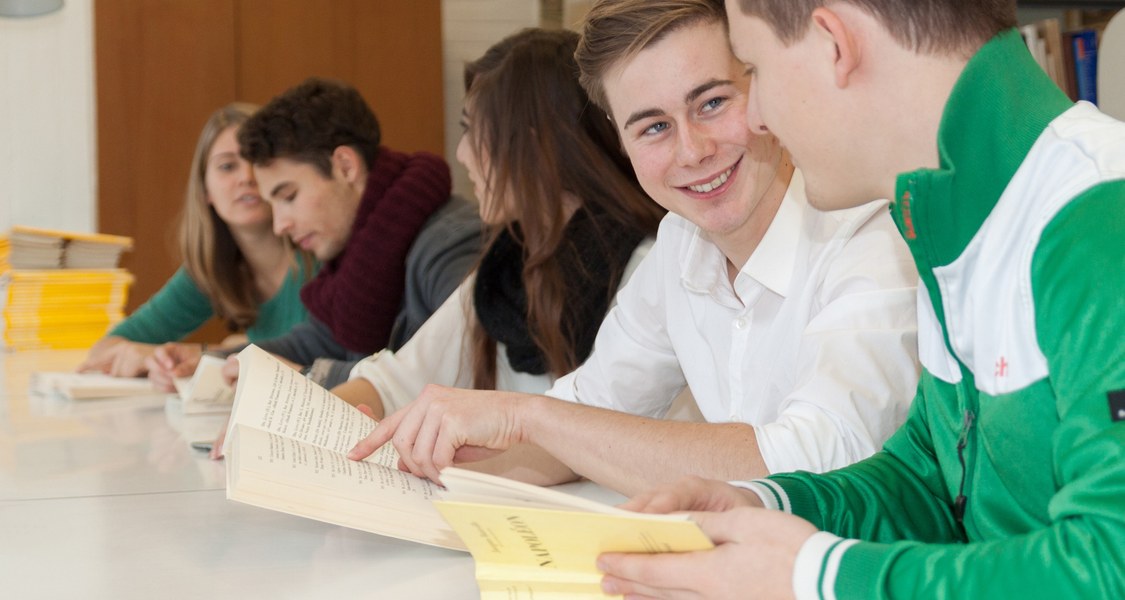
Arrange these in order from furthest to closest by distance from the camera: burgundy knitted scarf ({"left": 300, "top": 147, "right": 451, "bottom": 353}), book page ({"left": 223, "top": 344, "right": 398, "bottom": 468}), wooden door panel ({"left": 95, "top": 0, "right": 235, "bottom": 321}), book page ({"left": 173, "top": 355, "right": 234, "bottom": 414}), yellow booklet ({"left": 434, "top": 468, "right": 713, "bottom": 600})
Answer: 1. wooden door panel ({"left": 95, "top": 0, "right": 235, "bottom": 321})
2. burgundy knitted scarf ({"left": 300, "top": 147, "right": 451, "bottom": 353})
3. book page ({"left": 173, "top": 355, "right": 234, "bottom": 414})
4. book page ({"left": 223, "top": 344, "right": 398, "bottom": 468})
5. yellow booklet ({"left": 434, "top": 468, "right": 713, "bottom": 600})

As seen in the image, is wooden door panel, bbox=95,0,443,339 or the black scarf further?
wooden door panel, bbox=95,0,443,339

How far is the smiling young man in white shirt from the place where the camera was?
43.1 inches

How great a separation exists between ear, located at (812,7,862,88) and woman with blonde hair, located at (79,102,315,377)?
253cm

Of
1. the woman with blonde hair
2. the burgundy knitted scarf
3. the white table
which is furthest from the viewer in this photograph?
the woman with blonde hair

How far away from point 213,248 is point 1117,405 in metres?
2.92

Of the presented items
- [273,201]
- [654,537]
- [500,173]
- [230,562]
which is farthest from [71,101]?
[654,537]

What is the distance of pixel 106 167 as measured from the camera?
405 centimetres

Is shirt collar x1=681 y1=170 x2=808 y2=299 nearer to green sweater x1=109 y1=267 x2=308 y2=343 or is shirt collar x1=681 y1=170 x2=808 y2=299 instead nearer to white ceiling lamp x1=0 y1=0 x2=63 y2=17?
green sweater x1=109 y1=267 x2=308 y2=343

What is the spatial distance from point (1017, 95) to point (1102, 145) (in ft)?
0.24

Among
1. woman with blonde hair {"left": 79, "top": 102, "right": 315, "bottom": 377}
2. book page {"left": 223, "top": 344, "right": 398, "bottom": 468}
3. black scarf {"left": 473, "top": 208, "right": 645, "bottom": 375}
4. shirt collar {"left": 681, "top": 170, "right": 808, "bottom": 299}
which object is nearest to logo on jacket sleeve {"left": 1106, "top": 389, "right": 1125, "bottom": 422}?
shirt collar {"left": 681, "top": 170, "right": 808, "bottom": 299}

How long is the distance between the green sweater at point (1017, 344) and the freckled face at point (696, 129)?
53 centimetres

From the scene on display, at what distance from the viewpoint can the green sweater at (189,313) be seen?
3148mm

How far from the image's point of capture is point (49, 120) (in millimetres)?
4223

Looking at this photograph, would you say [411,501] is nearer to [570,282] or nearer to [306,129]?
[570,282]
